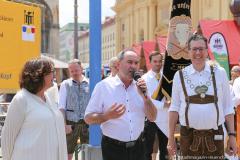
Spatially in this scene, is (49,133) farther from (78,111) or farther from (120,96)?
(78,111)

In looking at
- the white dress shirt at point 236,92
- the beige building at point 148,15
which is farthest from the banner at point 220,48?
the beige building at point 148,15

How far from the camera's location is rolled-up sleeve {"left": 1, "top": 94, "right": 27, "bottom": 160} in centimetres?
419

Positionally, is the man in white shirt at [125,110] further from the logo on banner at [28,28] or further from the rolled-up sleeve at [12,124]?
the logo on banner at [28,28]

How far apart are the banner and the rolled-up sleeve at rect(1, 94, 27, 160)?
8.80 metres

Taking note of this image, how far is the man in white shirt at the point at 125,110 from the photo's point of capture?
525 cm

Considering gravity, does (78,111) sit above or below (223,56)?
below

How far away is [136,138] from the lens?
17.5 ft

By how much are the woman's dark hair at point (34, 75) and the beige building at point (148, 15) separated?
2820 cm

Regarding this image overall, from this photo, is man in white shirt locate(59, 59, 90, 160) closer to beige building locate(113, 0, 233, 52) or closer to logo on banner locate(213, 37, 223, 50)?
logo on banner locate(213, 37, 223, 50)

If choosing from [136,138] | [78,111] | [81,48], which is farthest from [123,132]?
[81,48]

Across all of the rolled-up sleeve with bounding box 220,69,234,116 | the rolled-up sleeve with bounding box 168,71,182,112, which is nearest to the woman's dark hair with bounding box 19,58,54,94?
the rolled-up sleeve with bounding box 168,71,182,112

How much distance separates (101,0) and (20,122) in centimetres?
426

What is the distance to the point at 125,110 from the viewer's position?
205 inches

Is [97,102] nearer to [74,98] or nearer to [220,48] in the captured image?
[74,98]
